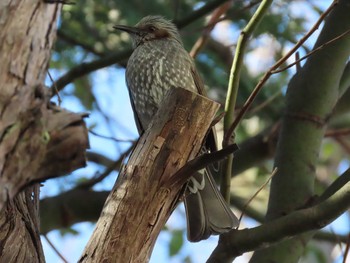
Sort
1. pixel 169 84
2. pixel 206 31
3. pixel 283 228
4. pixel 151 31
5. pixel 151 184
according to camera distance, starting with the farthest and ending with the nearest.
Result: pixel 151 31, pixel 206 31, pixel 169 84, pixel 283 228, pixel 151 184

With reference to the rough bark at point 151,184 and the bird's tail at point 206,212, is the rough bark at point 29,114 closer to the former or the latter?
the rough bark at point 151,184

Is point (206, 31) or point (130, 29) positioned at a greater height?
point (130, 29)

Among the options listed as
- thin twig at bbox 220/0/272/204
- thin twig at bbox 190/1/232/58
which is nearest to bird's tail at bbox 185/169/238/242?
thin twig at bbox 220/0/272/204

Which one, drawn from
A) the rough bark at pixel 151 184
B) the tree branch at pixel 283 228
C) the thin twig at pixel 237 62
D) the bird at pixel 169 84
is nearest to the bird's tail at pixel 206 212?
the bird at pixel 169 84

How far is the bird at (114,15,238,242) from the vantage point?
9.68 feet

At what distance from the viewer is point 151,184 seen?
2.37 metres

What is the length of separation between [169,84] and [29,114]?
222cm

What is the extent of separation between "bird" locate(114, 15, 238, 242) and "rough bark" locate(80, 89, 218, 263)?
1.70 feet

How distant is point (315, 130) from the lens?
3.37 metres

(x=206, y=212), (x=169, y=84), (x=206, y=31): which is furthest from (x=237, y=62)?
(x=206, y=31)

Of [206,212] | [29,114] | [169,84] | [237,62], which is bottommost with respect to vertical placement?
[29,114]

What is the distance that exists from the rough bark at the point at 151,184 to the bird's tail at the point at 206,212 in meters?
0.50

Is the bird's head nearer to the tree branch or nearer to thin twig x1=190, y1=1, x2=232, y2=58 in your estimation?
thin twig x1=190, y1=1, x2=232, y2=58

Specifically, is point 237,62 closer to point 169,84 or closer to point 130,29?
point 169,84
